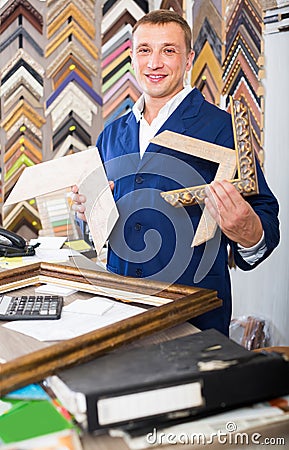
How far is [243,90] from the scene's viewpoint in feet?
9.39

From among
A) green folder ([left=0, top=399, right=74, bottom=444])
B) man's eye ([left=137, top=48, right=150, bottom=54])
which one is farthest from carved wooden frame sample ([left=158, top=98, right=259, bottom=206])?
green folder ([left=0, top=399, right=74, bottom=444])

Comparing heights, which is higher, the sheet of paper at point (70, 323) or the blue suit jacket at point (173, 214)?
the blue suit jacket at point (173, 214)

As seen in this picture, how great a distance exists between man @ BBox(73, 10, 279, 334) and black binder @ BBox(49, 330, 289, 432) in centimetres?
52

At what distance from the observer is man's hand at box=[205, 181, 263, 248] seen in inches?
51.6

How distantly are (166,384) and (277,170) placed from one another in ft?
6.33

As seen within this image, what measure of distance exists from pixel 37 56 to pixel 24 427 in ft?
9.07

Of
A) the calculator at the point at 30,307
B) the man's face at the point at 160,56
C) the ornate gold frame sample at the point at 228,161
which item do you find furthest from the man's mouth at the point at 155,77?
the calculator at the point at 30,307

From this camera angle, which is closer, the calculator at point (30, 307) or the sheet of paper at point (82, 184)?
the calculator at point (30, 307)

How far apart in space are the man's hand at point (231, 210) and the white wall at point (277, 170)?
1268 mm

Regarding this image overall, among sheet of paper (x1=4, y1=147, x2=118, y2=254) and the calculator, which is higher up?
sheet of paper (x1=4, y1=147, x2=118, y2=254)

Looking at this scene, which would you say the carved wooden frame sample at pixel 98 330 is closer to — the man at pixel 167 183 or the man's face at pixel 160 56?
the man at pixel 167 183

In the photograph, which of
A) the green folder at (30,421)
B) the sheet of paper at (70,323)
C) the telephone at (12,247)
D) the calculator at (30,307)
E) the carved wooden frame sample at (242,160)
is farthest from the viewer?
Result: the telephone at (12,247)

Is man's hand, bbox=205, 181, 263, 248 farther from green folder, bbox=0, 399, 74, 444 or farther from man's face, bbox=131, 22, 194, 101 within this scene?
green folder, bbox=0, 399, 74, 444

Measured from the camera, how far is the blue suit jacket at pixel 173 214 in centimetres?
158
